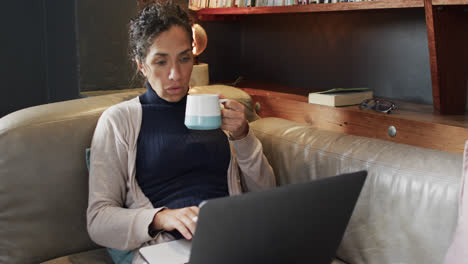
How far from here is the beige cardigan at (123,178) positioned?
1294 millimetres

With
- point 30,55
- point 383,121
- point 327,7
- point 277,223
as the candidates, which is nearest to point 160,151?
point 277,223

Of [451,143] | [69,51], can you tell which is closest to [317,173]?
[451,143]

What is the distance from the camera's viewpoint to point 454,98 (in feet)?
6.72

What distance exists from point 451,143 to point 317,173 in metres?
0.62

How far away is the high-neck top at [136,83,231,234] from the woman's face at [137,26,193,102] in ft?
0.15

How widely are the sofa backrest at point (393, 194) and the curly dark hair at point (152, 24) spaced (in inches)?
22.4

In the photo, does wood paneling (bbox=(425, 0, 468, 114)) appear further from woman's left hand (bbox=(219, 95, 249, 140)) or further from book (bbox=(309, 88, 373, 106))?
woman's left hand (bbox=(219, 95, 249, 140))

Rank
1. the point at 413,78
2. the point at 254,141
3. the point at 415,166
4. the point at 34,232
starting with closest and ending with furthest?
the point at 415,166 → the point at 34,232 → the point at 254,141 → the point at 413,78

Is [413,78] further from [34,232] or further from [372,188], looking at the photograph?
[34,232]

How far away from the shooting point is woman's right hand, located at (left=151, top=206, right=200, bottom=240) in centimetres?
119

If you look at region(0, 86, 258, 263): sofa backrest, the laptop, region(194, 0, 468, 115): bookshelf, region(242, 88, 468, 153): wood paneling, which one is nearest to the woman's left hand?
region(0, 86, 258, 263): sofa backrest

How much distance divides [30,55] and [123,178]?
215 cm

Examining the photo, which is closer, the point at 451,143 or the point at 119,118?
the point at 119,118

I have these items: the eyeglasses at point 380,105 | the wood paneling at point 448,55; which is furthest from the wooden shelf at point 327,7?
the eyeglasses at point 380,105
